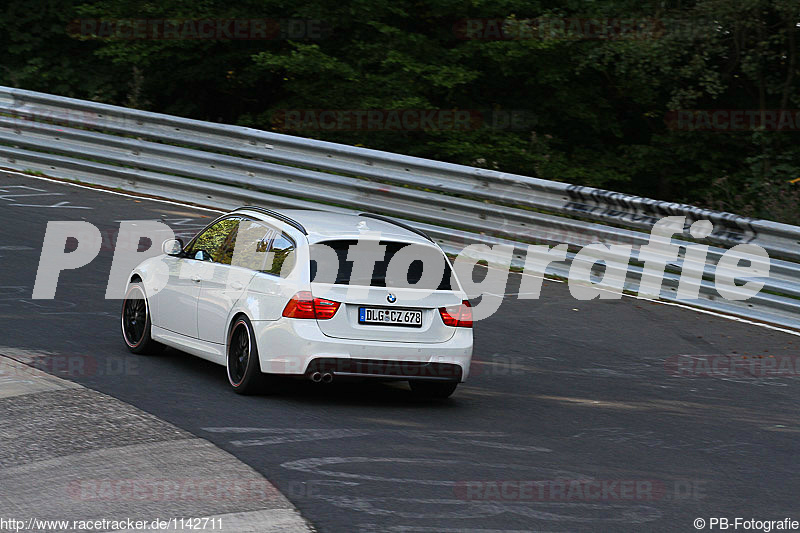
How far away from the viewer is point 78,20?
879 inches

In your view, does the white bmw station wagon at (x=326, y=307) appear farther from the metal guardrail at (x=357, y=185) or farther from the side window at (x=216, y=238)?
the metal guardrail at (x=357, y=185)

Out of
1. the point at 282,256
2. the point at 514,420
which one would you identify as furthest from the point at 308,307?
the point at 514,420

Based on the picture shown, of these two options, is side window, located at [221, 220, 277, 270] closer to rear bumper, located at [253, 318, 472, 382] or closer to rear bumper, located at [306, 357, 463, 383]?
rear bumper, located at [253, 318, 472, 382]

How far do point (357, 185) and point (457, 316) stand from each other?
7438 mm

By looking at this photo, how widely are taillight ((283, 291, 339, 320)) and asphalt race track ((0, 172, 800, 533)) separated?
2.34 feet

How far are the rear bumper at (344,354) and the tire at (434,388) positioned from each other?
38cm

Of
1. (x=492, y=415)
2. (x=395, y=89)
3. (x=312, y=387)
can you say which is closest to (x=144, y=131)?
(x=395, y=89)

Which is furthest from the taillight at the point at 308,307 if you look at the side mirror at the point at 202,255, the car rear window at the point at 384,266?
the side mirror at the point at 202,255

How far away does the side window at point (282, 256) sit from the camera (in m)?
9.01

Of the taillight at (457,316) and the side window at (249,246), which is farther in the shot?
the side window at (249,246)

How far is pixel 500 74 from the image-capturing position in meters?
22.6

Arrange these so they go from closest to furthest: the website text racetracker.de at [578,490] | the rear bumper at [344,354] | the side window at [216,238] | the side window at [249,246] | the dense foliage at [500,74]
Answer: the website text racetracker.de at [578,490] < the rear bumper at [344,354] < the side window at [249,246] < the side window at [216,238] < the dense foliage at [500,74]

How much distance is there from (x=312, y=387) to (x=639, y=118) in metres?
16.0

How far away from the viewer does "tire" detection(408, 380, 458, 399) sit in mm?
9447
